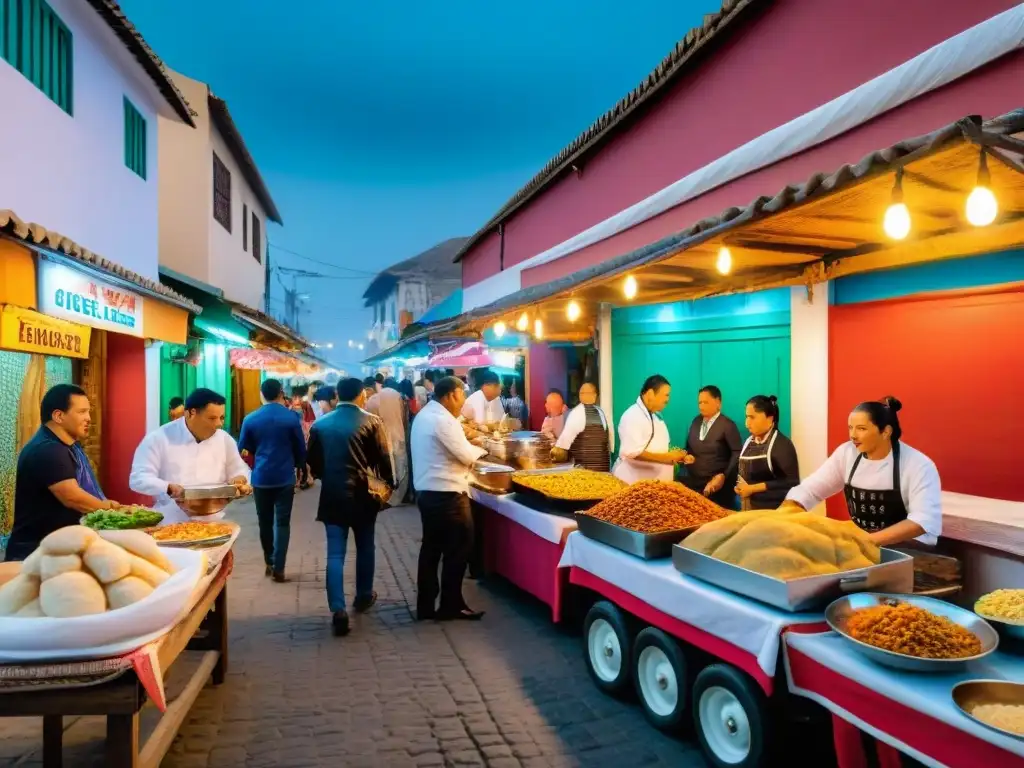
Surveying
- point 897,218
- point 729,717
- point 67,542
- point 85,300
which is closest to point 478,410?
point 85,300

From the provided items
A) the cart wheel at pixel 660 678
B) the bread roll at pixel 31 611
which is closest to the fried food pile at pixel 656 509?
the cart wheel at pixel 660 678

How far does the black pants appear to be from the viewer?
651 cm

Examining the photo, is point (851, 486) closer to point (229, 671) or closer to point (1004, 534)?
point (1004, 534)

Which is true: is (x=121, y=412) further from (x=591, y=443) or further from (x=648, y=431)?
(x=648, y=431)

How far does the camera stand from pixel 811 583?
348 centimetres

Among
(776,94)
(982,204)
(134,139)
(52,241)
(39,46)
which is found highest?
(134,139)

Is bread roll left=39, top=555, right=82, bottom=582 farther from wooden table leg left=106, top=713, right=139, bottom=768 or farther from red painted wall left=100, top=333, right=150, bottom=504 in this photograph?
red painted wall left=100, top=333, right=150, bottom=504

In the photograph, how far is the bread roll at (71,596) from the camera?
8.91ft

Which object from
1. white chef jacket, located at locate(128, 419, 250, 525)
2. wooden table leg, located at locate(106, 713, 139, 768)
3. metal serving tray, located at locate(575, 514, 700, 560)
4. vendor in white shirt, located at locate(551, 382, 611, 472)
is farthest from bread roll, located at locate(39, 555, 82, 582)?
vendor in white shirt, located at locate(551, 382, 611, 472)

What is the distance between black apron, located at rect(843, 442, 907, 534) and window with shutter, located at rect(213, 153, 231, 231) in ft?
55.9

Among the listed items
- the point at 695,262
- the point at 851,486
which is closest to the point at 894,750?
the point at 851,486

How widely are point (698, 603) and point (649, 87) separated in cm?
794

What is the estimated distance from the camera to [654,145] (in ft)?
33.1

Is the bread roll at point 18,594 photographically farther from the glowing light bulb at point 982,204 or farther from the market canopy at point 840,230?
the glowing light bulb at point 982,204
